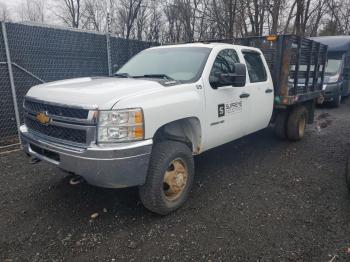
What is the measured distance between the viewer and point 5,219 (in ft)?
11.0

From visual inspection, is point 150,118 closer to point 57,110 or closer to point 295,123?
point 57,110

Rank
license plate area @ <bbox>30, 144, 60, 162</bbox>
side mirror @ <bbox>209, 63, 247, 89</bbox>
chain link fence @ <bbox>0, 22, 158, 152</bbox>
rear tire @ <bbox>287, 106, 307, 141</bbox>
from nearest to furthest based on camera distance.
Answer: license plate area @ <bbox>30, 144, 60, 162</bbox> < side mirror @ <bbox>209, 63, 247, 89</bbox> < rear tire @ <bbox>287, 106, 307, 141</bbox> < chain link fence @ <bbox>0, 22, 158, 152</bbox>

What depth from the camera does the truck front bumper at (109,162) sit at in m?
2.73

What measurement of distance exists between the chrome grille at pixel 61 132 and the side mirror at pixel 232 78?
6.01ft

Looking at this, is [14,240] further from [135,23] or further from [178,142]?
[135,23]

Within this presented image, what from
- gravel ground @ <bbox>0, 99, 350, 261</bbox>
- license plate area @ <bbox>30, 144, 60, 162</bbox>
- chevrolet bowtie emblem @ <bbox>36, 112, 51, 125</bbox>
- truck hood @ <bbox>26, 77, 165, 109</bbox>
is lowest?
gravel ground @ <bbox>0, 99, 350, 261</bbox>

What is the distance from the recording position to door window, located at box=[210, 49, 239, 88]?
406 centimetres

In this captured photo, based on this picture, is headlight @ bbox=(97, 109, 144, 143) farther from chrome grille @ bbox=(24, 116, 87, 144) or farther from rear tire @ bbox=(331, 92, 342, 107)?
rear tire @ bbox=(331, 92, 342, 107)

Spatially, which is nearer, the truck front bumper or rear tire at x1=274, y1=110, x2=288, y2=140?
the truck front bumper

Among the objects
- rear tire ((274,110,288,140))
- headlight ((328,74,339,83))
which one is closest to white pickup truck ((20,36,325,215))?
rear tire ((274,110,288,140))

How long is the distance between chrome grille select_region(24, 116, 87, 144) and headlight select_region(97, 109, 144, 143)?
206mm

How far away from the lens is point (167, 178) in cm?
335

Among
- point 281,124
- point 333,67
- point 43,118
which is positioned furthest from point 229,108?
point 333,67

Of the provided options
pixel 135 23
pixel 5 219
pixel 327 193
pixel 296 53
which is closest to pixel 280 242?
pixel 327 193
